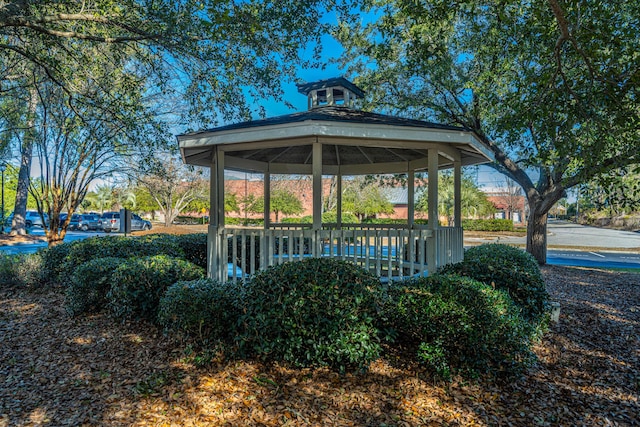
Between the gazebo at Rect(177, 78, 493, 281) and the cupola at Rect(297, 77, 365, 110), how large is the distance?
2cm

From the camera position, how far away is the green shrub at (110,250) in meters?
7.32

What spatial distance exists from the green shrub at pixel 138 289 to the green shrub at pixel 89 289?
40 centimetres

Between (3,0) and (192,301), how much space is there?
6155 mm

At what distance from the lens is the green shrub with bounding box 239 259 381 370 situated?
12.5ft

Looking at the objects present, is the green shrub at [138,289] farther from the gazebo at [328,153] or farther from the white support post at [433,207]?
the white support post at [433,207]

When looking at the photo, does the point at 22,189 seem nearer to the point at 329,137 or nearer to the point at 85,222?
the point at 85,222

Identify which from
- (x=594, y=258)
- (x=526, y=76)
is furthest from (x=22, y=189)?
(x=594, y=258)

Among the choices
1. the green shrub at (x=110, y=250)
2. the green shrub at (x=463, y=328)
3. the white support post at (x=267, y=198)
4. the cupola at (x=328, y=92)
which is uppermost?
the cupola at (x=328, y=92)

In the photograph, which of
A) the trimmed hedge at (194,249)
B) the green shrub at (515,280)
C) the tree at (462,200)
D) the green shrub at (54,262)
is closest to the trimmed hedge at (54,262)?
the green shrub at (54,262)

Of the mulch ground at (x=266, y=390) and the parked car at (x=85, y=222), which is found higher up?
the parked car at (x=85, y=222)

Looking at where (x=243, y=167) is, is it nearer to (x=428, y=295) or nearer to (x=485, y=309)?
(x=428, y=295)

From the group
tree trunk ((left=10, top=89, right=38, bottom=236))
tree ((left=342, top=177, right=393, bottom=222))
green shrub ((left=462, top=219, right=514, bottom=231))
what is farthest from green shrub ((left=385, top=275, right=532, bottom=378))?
green shrub ((left=462, top=219, right=514, bottom=231))

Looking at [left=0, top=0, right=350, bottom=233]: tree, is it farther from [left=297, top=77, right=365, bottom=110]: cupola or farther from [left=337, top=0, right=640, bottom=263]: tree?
[left=337, top=0, right=640, bottom=263]: tree

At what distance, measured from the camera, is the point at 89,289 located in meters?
5.73
